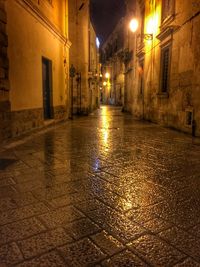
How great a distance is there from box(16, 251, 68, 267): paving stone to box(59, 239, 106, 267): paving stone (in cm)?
4

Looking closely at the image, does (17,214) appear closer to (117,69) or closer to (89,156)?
(89,156)

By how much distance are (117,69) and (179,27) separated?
23.3 m

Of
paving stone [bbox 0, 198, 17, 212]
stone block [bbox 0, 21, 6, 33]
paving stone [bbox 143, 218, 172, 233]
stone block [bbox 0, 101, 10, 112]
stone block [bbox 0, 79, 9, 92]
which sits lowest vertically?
paving stone [bbox 143, 218, 172, 233]

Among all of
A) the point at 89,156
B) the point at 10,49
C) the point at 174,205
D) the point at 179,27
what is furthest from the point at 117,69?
the point at 174,205

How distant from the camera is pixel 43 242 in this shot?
Answer: 194cm

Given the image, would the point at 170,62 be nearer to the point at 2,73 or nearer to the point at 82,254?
the point at 2,73

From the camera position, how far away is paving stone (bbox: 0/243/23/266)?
171 cm

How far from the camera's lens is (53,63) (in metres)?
10.5

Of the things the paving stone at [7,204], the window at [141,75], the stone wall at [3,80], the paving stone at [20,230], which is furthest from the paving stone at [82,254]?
the window at [141,75]

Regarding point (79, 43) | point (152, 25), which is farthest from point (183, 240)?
point (79, 43)

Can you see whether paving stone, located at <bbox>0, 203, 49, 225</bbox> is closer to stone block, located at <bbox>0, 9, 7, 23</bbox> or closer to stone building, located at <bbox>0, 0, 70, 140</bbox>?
stone building, located at <bbox>0, 0, 70, 140</bbox>

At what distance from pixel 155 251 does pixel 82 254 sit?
0.55 metres

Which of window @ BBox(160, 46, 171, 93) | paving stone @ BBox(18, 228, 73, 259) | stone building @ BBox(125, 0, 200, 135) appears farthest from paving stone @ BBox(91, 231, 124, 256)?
window @ BBox(160, 46, 171, 93)

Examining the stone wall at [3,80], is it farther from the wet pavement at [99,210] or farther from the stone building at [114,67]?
the stone building at [114,67]
